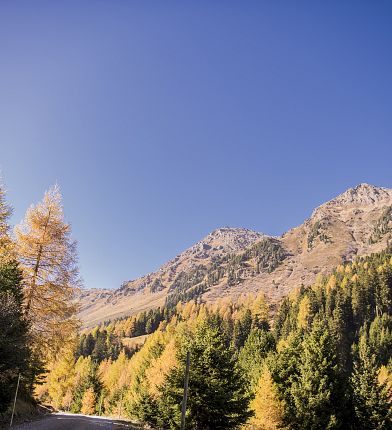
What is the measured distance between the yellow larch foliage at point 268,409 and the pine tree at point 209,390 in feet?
26.6

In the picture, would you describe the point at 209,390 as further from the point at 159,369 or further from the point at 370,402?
the point at 159,369

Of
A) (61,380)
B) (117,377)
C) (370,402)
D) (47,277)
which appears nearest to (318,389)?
(370,402)

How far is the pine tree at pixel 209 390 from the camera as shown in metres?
26.1

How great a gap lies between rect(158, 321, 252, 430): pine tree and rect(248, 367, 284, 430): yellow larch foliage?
809cm

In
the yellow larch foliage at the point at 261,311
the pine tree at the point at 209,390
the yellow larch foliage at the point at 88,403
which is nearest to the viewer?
the pine tree at the point at 209,390

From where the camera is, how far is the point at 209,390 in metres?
26.3

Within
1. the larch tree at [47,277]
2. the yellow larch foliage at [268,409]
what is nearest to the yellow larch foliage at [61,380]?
the yellow larch foliage at [268,409]

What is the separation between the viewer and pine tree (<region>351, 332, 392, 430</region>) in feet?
110

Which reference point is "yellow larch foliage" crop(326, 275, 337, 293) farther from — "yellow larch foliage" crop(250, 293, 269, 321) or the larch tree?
the larch tree

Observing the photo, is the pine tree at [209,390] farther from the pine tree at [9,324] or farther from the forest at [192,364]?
the pine tree at [9,324]

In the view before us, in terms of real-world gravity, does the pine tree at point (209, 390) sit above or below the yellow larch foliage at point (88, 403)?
above

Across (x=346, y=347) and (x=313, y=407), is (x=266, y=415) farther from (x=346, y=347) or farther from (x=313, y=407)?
(x=346, y=347)

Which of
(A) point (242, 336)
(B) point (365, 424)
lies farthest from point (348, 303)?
(B) point (365, 424)

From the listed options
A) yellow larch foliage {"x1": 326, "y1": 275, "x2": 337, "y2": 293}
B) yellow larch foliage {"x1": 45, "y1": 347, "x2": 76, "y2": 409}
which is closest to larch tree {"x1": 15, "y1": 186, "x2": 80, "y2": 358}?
yellow larch foliage {"x1": 45, "y1": 347, "x2": 76, "y2": 409}
